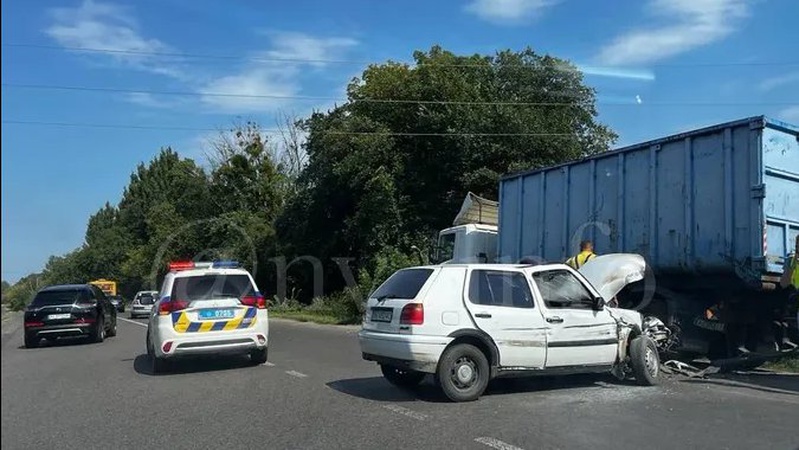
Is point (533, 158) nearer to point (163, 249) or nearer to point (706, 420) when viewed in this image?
point (706, 420)

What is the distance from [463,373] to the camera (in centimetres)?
859

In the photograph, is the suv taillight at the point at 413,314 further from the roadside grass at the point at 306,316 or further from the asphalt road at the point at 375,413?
the roadside grass at the point at 306,316

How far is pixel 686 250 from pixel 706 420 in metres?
4.70

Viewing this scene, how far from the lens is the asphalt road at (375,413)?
671 cm

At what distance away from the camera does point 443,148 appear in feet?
98.2

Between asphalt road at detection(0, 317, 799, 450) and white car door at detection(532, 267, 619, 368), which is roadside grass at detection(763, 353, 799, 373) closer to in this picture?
asphalt road at detection(0, 317, 799, 450)

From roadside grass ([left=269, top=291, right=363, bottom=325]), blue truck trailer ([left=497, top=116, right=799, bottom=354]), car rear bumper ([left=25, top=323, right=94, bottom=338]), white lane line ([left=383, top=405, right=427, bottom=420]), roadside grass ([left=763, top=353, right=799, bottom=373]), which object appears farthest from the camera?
roadside grass ([left=269, top=291, right=363, bottom=325])

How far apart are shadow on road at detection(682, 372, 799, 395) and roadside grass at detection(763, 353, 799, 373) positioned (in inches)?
20.2

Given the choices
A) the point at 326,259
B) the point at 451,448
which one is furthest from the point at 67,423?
the point at 326,259

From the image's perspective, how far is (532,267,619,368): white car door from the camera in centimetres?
901

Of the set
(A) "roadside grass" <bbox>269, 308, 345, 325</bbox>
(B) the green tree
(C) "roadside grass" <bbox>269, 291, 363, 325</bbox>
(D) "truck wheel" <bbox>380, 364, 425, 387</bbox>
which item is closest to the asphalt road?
(D) "truck wheel" <bbox>380, 364, 425, 387</bbox>

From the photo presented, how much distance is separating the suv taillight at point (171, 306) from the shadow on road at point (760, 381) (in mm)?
7609

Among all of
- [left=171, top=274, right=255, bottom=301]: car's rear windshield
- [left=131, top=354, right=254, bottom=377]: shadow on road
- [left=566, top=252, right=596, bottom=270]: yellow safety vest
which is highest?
[left=566, top=252, right=596, bottom=270]: yellow safety vest

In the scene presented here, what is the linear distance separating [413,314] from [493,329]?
98cm
